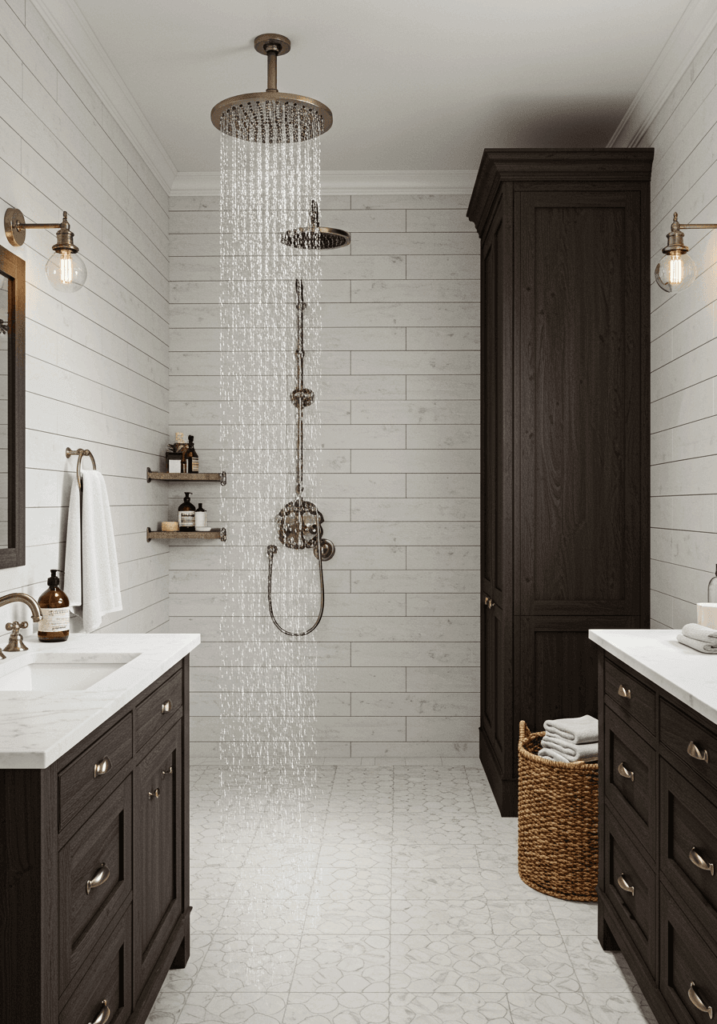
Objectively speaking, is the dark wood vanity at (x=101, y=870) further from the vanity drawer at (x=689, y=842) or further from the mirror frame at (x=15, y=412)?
→ the vanity drawer at (x=689, y=842)

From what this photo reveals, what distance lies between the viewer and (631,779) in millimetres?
2098

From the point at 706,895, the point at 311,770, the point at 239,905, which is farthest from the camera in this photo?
the point at 311,770

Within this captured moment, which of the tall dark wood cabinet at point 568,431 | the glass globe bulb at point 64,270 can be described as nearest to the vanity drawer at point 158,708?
Result: the glass globe bulb at point 64,270

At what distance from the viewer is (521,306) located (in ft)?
11.1

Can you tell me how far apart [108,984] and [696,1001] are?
114cm

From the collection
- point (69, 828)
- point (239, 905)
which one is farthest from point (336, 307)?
point (69, 828)

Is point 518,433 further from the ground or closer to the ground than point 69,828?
further from the ground

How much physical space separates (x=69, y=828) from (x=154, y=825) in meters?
0.60

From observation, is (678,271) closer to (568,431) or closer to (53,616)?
(568,431)

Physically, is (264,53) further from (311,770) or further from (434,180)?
(311,770)

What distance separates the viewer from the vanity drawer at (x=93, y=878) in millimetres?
1412

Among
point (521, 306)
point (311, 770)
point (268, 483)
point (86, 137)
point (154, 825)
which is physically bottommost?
point (311, 770)

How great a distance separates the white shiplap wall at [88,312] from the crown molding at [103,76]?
0.13 feet

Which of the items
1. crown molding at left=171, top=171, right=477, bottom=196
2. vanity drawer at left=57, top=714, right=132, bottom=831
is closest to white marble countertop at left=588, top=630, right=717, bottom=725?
vanity drawer at left=57, top=714, right=132, bottom=831
